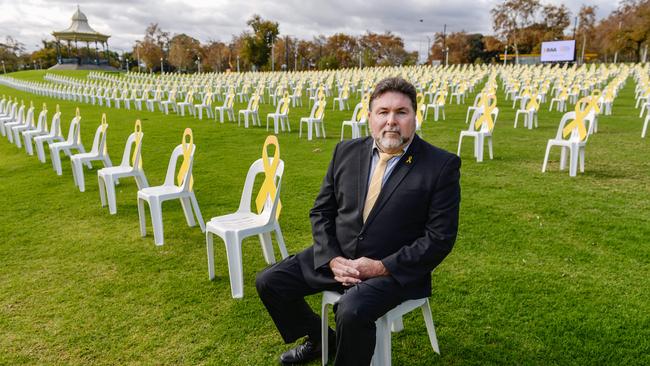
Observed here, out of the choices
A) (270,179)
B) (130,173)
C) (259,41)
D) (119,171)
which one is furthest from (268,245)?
(259,41)

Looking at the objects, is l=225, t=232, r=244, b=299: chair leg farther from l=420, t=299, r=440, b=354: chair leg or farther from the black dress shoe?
l=420, t=299, r=440, b=354: chair leg

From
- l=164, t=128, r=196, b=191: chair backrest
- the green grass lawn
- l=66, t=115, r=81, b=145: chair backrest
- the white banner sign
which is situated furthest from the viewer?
the white banner sign

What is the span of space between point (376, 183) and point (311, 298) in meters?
1.42

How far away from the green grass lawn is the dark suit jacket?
2.39 ft

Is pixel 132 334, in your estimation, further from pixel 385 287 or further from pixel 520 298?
pixel 520 298

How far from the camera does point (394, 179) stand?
2.35 metres

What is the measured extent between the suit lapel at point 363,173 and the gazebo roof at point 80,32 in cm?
7360

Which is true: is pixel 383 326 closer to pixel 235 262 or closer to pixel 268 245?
pixel 235 262

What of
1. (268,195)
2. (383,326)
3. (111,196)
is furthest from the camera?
(111,196)

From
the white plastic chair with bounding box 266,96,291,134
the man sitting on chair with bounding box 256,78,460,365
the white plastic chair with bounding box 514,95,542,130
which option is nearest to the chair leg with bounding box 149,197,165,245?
the man sitting on chair with bounding box 256,78,460,365

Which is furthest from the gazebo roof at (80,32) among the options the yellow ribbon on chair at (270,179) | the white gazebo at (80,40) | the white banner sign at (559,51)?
the yellow ribbon on chair at (270,179)

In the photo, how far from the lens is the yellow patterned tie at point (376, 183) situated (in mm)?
2400

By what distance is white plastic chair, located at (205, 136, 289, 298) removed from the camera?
335 centimetres

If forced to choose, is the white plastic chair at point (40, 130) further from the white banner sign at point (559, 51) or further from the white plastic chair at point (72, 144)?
the white banner sign at point (559, 51)
